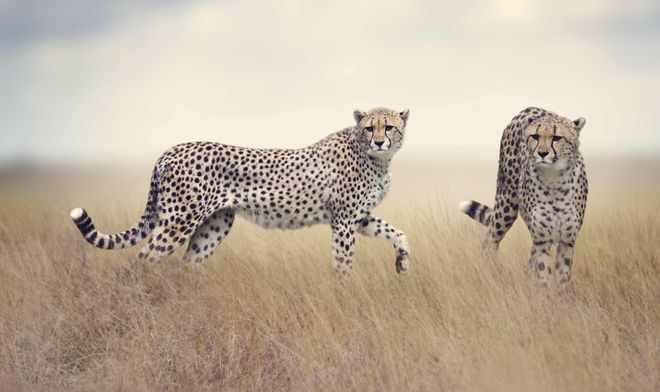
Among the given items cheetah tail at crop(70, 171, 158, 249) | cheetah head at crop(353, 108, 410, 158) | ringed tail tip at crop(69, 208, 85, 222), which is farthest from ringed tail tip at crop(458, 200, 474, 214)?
ringed tail tip at crop(69, 208, 85, 222)

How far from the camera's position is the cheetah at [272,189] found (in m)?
6.18

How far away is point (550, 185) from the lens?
569cm

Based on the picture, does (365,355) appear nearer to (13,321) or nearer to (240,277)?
(240,277)

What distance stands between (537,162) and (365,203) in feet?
4.32

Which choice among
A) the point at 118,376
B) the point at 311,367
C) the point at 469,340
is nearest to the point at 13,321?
the point at 118,376

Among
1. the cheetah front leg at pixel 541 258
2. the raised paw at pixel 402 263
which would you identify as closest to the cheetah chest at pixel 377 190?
the raised paw at pixel 402 263

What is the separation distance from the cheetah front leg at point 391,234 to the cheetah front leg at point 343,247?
33cm

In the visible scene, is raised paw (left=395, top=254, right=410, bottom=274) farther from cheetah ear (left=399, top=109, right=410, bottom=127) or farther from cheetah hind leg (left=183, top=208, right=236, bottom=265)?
cheetah hind leg (left=183, top=208, right=236, bottom=265)

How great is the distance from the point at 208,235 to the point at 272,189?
2.11 ft

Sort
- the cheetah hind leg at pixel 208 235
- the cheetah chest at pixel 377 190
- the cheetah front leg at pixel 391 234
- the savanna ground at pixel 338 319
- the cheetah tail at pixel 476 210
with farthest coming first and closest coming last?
the cheetah tail at pixel 476 210 < the cheetah hind leg at pixel 208 235 < the cheetah front leg at pixel 391 234 < the cheetah chest at pixel 377 190 < the savanna ground at pixel 338 319

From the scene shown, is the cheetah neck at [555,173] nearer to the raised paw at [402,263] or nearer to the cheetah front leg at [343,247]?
the raised paw at [402,263]

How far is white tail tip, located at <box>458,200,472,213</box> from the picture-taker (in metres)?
6.86

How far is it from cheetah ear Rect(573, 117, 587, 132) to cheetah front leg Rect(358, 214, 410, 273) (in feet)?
4.99

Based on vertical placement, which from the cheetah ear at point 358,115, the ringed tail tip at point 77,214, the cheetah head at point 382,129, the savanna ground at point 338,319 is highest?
the cheetah ear at point 358,115
